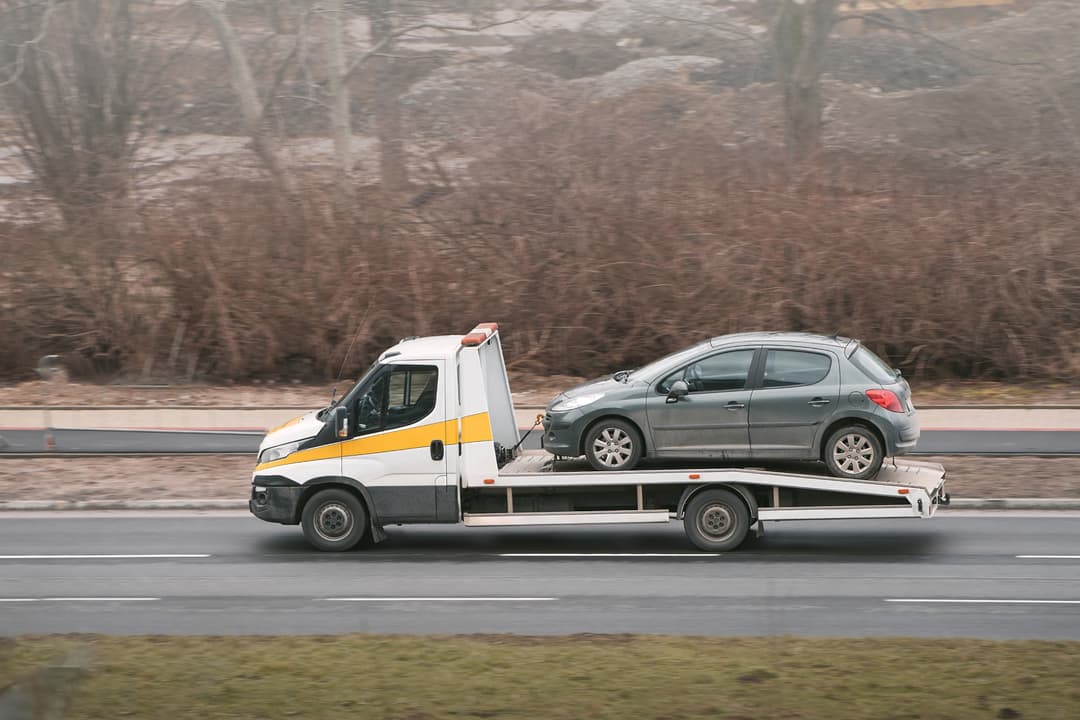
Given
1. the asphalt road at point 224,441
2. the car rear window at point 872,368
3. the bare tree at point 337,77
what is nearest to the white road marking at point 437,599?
the car rear window at point 872,368

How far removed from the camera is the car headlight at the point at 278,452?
1320 cm

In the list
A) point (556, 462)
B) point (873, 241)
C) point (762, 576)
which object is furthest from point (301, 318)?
point (762, 576)

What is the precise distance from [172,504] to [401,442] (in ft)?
17.2

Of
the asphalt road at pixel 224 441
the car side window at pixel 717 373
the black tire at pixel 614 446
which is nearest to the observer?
the car side window at pixel 717 373

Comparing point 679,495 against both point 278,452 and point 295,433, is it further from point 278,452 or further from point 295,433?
point 278,452

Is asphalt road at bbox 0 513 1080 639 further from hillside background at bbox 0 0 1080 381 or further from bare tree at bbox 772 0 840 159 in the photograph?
bare tree at bbox 772 0 840 159

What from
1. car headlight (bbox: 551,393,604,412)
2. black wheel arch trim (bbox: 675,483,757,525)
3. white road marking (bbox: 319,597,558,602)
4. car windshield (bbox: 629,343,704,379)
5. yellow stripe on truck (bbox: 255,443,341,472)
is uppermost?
car windshield (bbox: 629,343,704,379)

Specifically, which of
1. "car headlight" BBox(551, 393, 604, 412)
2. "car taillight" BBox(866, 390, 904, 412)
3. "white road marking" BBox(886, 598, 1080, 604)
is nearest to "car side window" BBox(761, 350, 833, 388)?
"car taillight" BBox(866, 390, 904, 412)

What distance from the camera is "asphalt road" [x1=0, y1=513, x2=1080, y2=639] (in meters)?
10.4

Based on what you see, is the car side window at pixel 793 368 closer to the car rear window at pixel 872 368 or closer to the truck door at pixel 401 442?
the car rear window at pixel 872 368

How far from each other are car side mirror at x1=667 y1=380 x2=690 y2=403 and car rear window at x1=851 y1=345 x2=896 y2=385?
5.67 ft

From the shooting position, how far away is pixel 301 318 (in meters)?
27.2

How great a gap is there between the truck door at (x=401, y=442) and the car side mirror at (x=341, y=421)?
7 cm

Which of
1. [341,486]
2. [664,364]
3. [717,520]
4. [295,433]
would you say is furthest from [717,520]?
[295,433]
